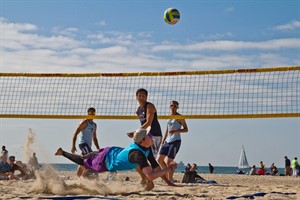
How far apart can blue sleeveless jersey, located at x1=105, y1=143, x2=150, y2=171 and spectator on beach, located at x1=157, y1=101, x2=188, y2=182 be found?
6.61 ft

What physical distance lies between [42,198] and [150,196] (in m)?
1.15

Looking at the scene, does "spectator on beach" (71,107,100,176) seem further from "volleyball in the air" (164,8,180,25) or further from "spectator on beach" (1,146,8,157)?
"spectator on beach" (1,146,8,157)

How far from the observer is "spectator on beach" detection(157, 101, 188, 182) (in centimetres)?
791

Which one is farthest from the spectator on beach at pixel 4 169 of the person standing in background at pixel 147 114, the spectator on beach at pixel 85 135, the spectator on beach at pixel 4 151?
the person standing in background at pixel 147 114

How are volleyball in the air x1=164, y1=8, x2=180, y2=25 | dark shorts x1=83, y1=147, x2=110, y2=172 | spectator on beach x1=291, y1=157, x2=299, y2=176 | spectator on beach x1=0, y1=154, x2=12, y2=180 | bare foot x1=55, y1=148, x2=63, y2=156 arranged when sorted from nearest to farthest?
dark shorts x1=83, y1=147, x2=110, y2=172, bare foot x1=55, y1=148, x2=63, y2=156, volleyball in the air x1=164, y1=8, x2=180, y2=25, spectator on beach x1=0, y1=154, x2=12, y2=180, spectator on beach x1=291, y1=157, x2=299, y2=176

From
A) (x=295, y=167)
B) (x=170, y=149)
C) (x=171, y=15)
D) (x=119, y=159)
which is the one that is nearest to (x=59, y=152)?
(x=119, y=159)

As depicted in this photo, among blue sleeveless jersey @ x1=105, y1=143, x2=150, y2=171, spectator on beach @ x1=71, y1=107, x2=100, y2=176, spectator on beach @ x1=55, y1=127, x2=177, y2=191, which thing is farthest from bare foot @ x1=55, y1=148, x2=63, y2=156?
spectator on beach @ x1=71, y1=107, x2=100, y2=176

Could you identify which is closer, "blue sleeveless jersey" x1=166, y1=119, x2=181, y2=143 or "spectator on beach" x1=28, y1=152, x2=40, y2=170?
"spectator on beach" x1=28, y1=152, x2=40, y2=170

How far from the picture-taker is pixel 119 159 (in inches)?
227

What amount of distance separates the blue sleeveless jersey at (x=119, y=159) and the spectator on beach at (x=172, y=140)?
2013 mm

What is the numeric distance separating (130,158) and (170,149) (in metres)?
2.34

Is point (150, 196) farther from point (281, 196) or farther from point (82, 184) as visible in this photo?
point (281, 196)

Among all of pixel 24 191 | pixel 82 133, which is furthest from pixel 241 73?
pixel 24 191

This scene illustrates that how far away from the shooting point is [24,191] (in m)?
6.29
